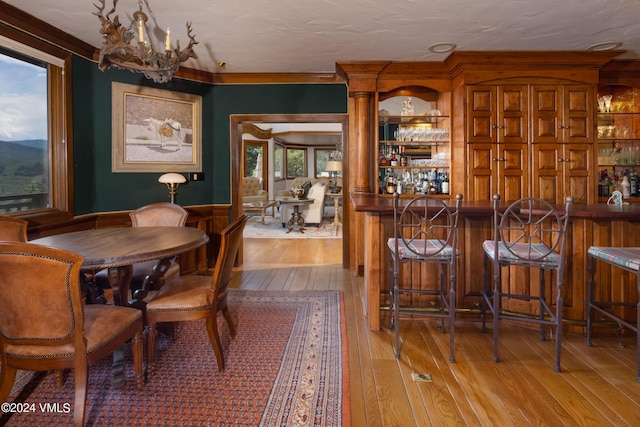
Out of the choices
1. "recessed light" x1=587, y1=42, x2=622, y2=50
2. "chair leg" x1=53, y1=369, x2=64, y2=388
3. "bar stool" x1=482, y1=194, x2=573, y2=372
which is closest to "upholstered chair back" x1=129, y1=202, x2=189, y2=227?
"chair leg" x1=53, y1=369, x2=64, y2=388

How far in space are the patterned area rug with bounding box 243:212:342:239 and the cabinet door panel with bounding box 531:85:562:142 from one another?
4.13 m

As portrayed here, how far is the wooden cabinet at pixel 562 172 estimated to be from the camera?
4133mm

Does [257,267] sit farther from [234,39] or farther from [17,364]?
[17,364]

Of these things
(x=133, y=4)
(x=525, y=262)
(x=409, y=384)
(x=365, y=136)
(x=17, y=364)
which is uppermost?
(x=133, y=4)

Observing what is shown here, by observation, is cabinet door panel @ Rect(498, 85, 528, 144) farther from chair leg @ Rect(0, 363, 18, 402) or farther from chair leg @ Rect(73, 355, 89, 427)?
chair leg @ Rect(0, 363, 18, 402)

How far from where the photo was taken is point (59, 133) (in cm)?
356

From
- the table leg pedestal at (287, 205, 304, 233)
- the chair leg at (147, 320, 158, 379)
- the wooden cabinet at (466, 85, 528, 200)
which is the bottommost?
the chair leg at (147, 320, 158, 379)

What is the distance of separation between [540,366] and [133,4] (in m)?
3.90

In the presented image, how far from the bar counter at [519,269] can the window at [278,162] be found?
382 inches

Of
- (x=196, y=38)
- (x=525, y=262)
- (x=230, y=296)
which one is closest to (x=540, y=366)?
(x=525, y=262)

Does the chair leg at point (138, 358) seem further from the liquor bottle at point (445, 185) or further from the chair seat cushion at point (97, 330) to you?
the liquor bottle at point (445, 185)

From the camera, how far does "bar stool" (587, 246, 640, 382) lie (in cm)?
222

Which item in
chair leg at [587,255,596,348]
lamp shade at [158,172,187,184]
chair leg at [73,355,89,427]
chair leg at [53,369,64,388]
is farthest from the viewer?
lamp shade at [158,172,187,184]

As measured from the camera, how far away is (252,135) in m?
11.3
